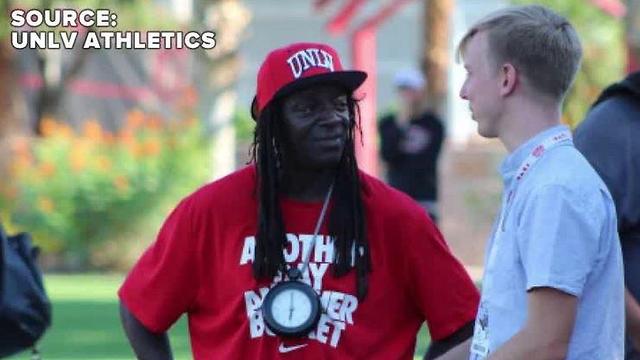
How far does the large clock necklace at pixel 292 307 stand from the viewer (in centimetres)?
493

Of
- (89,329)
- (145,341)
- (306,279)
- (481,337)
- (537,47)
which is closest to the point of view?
(537,47)

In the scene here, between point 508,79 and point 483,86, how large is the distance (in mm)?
74

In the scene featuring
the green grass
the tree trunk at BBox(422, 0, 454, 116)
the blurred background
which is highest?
the tree trunk at BBox(422, 0, 454, 116)

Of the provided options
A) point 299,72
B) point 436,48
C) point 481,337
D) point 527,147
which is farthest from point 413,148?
point 527,147

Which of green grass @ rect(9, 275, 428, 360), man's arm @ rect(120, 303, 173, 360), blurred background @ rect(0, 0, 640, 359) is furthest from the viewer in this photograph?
blurred background @ rect(0, 0, 640, 359)

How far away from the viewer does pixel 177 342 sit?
1298 centimetres

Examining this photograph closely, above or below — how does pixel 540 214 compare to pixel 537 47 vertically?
below

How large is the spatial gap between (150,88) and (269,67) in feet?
117

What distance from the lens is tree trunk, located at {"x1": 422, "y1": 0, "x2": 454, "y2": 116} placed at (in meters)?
26.8

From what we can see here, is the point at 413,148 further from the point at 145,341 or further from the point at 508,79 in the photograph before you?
the point at 508,79

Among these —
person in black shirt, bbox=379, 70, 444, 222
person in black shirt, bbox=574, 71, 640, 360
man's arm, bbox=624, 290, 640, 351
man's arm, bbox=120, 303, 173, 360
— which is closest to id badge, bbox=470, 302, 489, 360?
man's arm, bbox=624, 290, 640, 351

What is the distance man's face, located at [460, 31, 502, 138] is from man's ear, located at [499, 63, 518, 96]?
13mm

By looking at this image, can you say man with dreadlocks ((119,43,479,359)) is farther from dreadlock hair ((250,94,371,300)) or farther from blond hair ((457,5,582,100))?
blond hair ((457,5,582,100))

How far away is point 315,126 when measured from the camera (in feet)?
16.6
